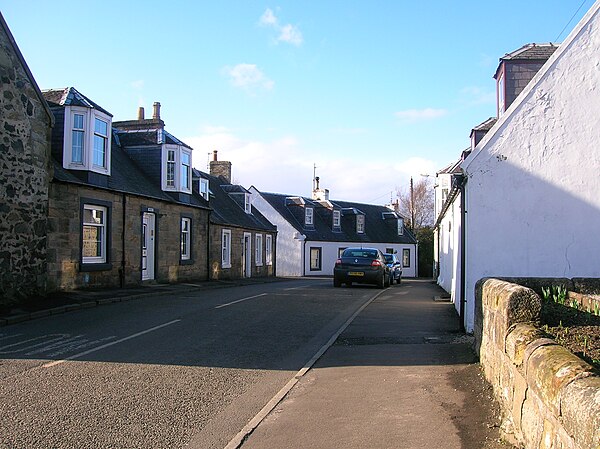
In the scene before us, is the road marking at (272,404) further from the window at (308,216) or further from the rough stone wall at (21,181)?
the window at (308,216)

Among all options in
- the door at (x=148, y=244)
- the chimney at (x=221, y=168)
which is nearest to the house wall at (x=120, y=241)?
the door at (x=148, y=244)

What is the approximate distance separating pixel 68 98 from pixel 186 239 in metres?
9.08

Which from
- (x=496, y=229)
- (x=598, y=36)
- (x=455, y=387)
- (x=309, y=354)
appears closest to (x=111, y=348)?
(x=309, y=354)

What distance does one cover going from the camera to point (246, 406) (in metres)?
6.61

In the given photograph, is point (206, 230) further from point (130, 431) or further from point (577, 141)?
point (130, 431)

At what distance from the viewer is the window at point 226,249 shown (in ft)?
100

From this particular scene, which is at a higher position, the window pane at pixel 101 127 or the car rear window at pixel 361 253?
the window pane at pixel 101 127

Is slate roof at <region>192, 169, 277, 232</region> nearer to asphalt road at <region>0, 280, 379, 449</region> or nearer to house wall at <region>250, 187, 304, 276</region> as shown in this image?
house wall at <region>250, 187, 304, 276</region>

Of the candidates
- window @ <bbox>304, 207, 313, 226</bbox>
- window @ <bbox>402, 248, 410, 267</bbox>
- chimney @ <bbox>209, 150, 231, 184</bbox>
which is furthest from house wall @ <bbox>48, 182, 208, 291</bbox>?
window @ <bbox>402, 248, 410, 267</bbox>

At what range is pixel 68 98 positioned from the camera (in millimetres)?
19094

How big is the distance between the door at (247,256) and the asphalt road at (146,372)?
19.9 m

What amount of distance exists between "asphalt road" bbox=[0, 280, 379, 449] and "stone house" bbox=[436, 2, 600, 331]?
146 inches

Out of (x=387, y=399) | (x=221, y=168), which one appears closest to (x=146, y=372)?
(x=387, y=399)

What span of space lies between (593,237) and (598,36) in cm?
372
